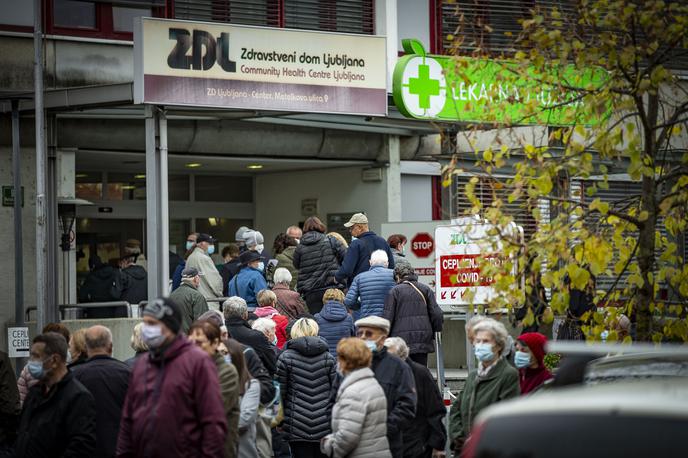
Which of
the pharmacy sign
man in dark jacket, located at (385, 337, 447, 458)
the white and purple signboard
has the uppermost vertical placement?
the white and purple signboard

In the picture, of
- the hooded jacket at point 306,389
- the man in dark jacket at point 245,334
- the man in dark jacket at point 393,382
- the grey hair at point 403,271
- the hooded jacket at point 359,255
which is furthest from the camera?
the hooded jacket at point 359,255

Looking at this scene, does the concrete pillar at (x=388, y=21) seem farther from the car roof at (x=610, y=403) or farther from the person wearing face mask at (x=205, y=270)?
the car roof at (x=610, y=403)

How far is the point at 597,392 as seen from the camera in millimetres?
5328

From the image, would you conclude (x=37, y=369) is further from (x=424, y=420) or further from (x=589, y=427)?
(x=589, y=427)

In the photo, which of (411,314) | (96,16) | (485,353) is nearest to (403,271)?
(411,314)

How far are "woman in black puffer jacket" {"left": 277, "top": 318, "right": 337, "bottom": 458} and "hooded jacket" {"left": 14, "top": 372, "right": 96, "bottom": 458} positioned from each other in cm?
330

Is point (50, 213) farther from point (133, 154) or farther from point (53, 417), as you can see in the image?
point (53, 417)

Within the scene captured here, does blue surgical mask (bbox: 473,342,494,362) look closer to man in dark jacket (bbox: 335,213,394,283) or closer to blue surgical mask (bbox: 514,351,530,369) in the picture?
blue surgical mask (bbox: 514,351,530,369)

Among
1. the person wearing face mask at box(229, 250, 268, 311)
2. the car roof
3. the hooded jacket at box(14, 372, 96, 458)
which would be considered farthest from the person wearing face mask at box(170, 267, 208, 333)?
the car roof

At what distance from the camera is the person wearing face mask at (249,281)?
17781 millimetres

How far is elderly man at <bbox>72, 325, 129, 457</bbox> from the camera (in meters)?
10.3

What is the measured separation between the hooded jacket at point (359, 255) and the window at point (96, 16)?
A: 6282 millimetres

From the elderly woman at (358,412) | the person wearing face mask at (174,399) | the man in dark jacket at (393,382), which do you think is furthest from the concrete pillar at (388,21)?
the person wearing face mask at (174,399)

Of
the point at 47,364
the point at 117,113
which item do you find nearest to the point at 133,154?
the point at 117,113
